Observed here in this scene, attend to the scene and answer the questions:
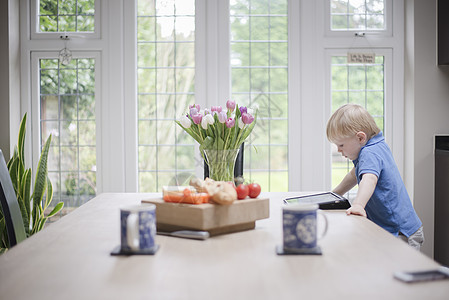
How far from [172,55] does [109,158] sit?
92cm

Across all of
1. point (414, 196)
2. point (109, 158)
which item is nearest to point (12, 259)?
point (109, 158)

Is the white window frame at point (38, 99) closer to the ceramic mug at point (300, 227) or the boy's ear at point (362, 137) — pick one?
the boy's ear at point (362, 137)

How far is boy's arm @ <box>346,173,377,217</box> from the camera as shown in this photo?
1732mm

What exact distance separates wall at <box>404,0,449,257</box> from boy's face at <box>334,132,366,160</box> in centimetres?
146

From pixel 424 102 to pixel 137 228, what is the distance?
287cm

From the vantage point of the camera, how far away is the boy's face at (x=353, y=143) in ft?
7.11

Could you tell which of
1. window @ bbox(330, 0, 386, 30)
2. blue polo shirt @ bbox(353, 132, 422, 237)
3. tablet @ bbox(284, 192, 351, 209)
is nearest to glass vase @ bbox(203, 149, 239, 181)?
tablet @ bbox(284, 192, 351, 209)

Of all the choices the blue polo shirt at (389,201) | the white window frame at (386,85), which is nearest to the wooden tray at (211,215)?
the blue polo shirt at (389,201)

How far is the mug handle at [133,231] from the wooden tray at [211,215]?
220 millimetres

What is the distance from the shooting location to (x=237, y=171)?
246cm

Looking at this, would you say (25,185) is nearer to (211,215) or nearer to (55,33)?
(55,33)

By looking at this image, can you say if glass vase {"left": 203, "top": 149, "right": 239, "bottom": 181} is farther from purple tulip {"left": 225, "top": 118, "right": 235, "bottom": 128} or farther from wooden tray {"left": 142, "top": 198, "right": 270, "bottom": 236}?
wooden tray {"left": 142, "top": 198, "right": 270, "bottom": 236}

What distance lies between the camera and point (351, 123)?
2.17m

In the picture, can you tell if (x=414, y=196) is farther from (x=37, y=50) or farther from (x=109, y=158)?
(x=37, y=50)
